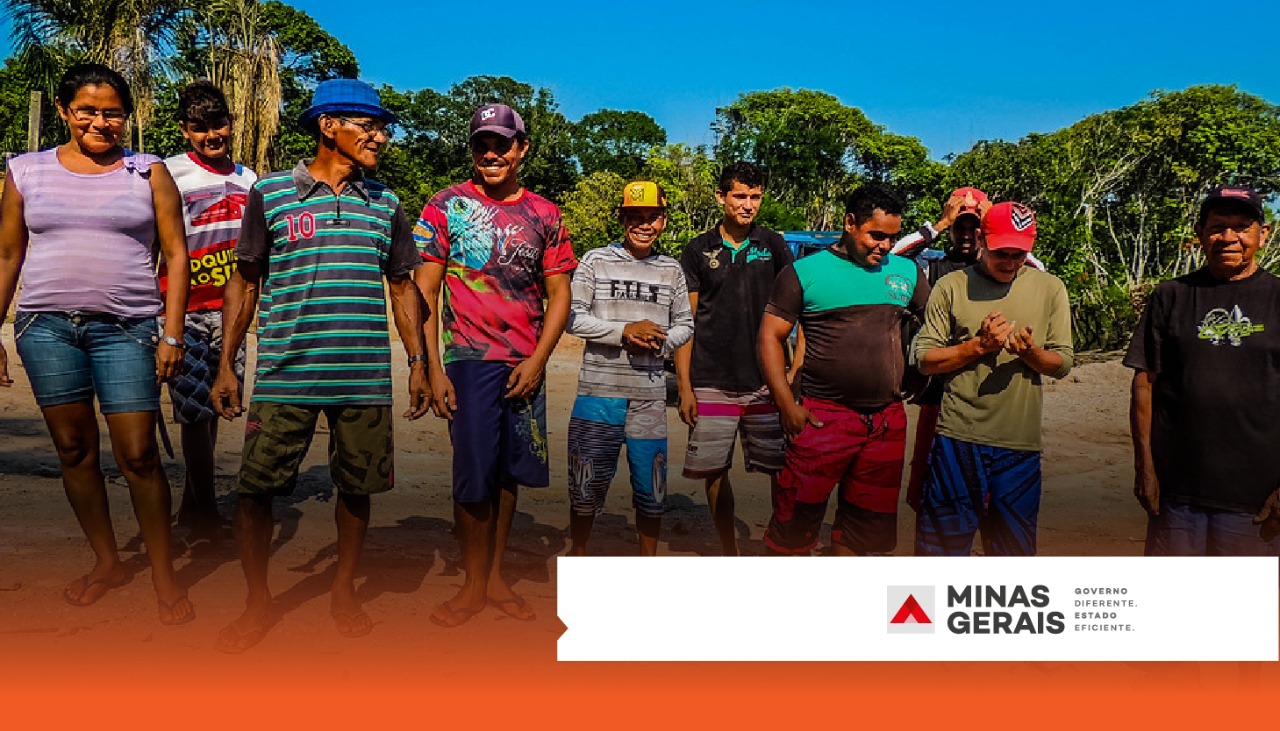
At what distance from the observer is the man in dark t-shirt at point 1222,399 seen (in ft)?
11.1

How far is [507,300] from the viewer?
3957 mm

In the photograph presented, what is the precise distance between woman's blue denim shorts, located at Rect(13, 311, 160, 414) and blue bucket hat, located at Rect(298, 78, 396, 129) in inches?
42.7

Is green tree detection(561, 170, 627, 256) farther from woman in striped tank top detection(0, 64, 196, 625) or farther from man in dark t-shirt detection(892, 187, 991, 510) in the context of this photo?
woman in striped tank top detection(0, 64, 196, 625)

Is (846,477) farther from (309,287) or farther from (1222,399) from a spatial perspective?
(309,287)

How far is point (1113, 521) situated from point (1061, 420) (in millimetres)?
5533

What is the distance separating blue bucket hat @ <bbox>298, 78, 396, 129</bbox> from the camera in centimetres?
360

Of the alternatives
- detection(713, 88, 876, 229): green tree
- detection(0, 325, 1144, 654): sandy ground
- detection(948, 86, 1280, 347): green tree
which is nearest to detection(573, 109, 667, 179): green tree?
detection(713, 88, 876, 229): green tree

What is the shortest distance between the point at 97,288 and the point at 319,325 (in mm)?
907

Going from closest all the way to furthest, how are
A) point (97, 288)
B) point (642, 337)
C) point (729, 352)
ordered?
1. point (97, 288)
2. point (642, 337)
3. point (729, 352)

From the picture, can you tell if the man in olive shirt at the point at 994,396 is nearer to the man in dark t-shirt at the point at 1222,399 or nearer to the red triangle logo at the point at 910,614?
the man in dark t-shirt at the point at 1222,399

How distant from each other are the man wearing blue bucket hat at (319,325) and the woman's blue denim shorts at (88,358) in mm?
402

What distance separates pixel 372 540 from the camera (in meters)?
5.10

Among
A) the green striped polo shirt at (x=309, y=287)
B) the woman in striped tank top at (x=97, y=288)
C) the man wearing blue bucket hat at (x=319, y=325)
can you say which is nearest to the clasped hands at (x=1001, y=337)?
the man wearing blue bucket hat at (x=319, y=325)

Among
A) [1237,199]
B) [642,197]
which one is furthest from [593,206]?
[1237,199]
